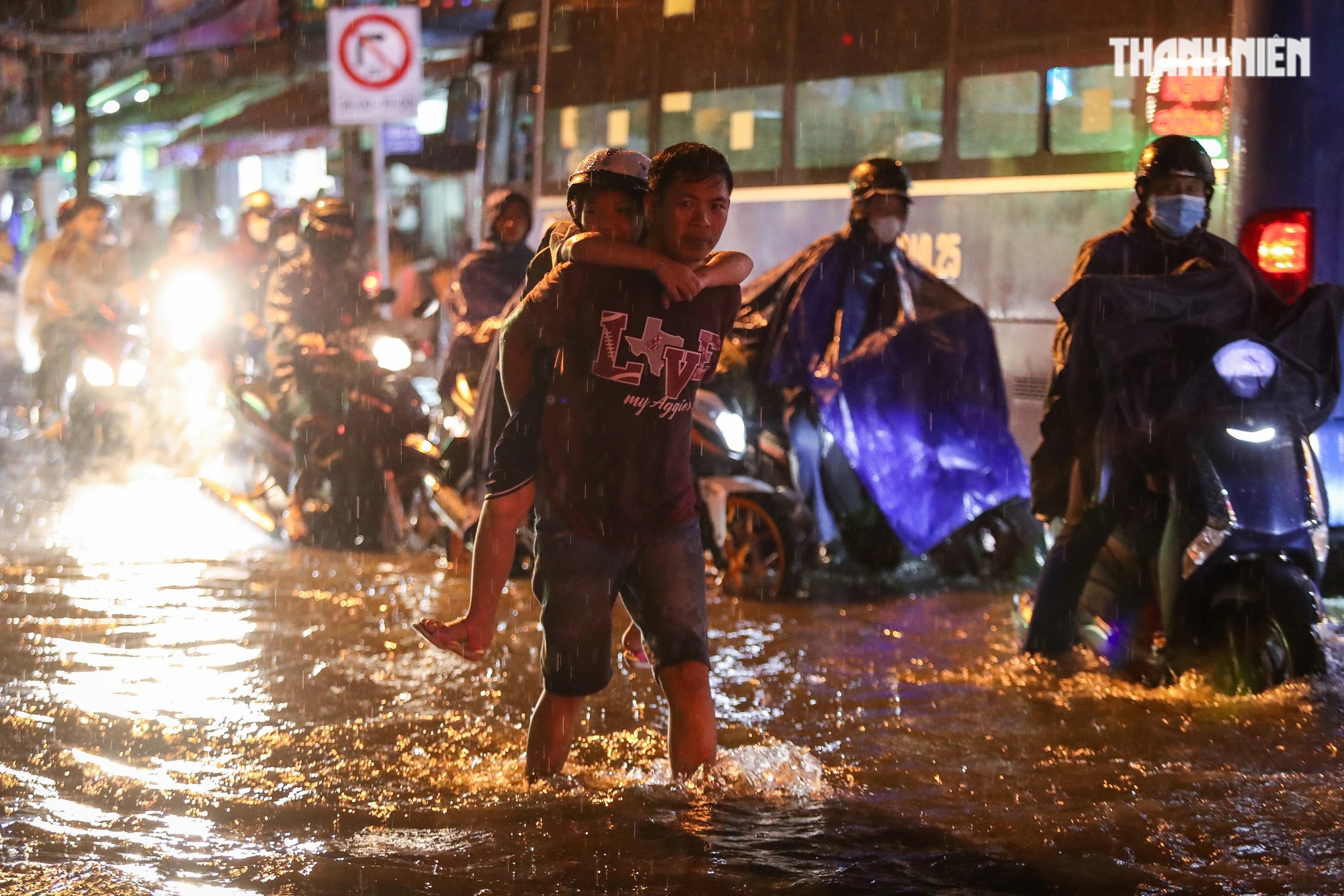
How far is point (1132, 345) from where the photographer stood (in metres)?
5.34

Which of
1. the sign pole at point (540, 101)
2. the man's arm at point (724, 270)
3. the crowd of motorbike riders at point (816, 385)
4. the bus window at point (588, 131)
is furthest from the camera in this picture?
the sign pole at point (540, 101)

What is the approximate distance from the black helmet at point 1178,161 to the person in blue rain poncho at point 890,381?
223 cm

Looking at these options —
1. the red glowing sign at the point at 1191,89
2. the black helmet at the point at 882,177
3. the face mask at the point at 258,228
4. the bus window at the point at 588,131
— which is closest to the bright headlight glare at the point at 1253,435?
the black helmet at the point at 882,177

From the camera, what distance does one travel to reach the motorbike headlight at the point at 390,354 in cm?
891

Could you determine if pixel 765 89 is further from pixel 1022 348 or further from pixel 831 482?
pixel 831 482

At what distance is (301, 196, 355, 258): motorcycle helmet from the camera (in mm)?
8961

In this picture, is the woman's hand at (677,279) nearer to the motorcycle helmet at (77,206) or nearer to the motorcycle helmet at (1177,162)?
the motorcycle helmet at (1177,162)

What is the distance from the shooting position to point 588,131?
1141cm

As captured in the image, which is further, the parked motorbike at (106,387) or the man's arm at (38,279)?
the man's arm at (38,279)

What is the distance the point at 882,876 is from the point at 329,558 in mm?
5406

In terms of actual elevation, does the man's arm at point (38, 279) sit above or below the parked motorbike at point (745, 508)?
above

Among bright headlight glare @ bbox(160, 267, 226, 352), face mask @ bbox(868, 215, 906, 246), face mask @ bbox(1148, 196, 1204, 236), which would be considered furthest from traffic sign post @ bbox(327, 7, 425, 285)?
face mask @ bbox(1148, 196, 1204, 236)

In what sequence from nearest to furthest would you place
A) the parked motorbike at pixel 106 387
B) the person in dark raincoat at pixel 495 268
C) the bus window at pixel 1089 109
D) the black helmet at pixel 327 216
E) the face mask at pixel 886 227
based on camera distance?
1. the face mask at pixel 886 227
2. the bus window at pixel 1089 109
3. the black helmet at pixel 327 216
4. the person in dark raincoat at pixel 495 268
5. the parked motorbike at pixel 106 387

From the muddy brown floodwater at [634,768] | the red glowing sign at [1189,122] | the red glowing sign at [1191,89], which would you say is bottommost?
the muddy brown floodwater at [634,768]
